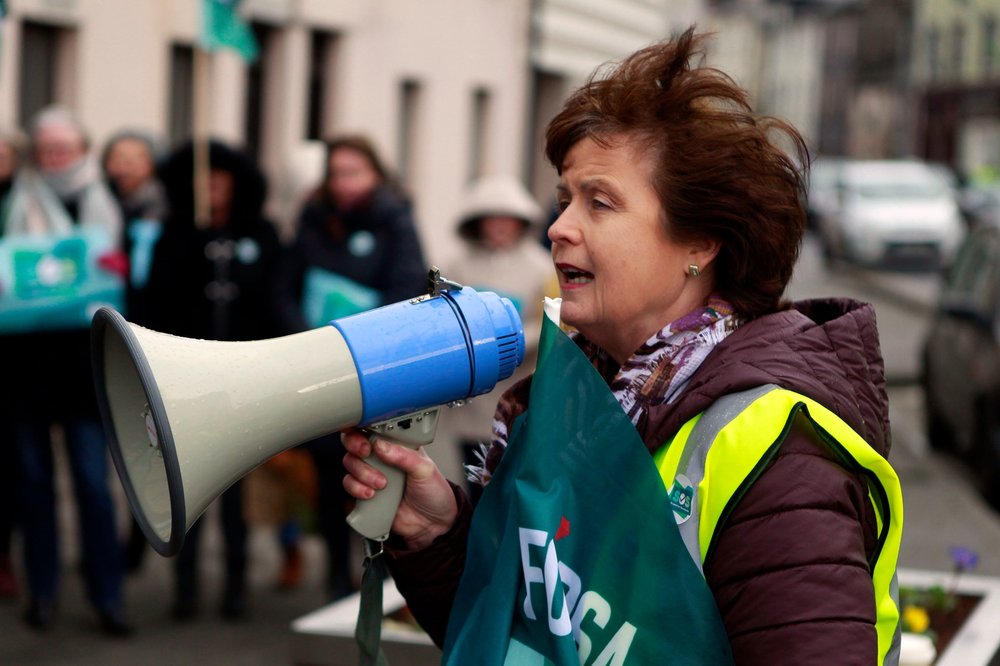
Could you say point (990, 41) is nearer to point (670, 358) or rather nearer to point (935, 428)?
point (935, 428)

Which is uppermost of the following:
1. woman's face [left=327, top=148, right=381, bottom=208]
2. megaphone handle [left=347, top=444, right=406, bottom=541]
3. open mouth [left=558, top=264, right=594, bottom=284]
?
open mouth [left=558, top=264, right=594, bottom=284]

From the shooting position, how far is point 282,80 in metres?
14.6

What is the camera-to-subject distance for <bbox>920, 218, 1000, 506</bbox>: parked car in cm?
932

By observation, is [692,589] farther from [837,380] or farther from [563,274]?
[563,274]

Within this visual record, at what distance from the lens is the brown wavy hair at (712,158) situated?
7.25 feet

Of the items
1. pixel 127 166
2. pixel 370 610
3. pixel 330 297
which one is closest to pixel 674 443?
pixel 370 610

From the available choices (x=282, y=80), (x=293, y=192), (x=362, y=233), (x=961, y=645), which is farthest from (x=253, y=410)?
(x=282, y=80)

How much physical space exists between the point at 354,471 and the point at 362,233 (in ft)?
13.4

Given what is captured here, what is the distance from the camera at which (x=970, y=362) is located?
9742mm

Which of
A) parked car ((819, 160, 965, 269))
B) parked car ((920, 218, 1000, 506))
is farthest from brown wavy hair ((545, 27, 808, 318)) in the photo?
parked car ((819, 160, 965, 269))

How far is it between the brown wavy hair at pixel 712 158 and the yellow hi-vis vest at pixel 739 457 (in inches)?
11.9

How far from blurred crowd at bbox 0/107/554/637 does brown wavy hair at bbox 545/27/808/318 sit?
3919 millimetres

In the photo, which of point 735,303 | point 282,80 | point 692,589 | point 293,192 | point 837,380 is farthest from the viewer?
point 282,80

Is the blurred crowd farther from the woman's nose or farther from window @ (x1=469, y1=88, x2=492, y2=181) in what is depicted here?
window @ (x1=469, y1=88, x2=492, y2=181)
